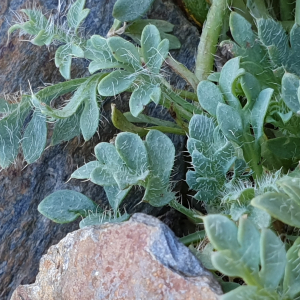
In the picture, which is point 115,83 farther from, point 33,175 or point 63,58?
point 33,175

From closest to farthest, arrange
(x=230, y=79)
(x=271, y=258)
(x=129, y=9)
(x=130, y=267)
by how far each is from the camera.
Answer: (x=271, y=258)
(x=130, y=267)
(x=230, y=79)
(x=129, y=9)

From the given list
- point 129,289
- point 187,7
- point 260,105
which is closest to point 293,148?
point 260,105

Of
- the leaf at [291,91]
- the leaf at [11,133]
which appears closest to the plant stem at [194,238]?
the leaf at [291,91]

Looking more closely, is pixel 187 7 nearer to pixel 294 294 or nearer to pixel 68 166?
pixel 68 166

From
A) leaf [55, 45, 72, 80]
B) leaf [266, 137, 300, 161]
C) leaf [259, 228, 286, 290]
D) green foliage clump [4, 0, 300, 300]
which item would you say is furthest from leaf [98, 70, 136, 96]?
leaf [259, 228, 286, 290]

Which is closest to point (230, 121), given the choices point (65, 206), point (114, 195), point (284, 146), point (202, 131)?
point (202, 131)

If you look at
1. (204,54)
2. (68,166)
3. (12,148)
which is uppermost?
(204,54)
